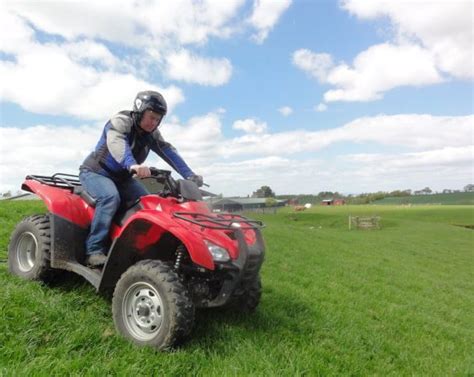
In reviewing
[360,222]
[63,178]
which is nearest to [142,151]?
[63,178]

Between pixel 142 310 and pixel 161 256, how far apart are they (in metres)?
0.69

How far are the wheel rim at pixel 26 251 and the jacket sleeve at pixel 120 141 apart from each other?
1.73 meters

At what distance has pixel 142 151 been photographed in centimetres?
514

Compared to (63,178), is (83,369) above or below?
below

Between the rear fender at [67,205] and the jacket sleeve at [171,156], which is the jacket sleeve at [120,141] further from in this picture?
the rear fender at [67,205]

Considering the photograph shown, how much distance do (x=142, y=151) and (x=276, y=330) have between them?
2.60 metres

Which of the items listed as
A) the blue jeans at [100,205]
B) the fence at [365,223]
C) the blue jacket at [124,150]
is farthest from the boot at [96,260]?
the fence at [365,223]

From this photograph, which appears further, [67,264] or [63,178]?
[63,178]

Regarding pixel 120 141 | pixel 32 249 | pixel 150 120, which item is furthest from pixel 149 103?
pixel 32 249

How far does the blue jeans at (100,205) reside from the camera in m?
4.60

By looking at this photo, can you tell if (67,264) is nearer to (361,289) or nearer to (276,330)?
(276,330)

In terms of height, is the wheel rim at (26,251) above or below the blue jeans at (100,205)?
below

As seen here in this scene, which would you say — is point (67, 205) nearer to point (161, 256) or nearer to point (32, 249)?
point (32, 249)

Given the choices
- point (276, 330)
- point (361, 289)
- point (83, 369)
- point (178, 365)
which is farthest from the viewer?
point (361, 289)
